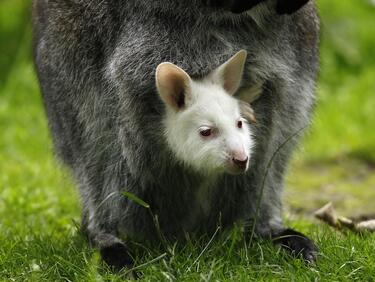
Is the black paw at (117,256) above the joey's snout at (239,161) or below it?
below

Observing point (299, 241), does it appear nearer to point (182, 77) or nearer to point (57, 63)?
point (182, 77)

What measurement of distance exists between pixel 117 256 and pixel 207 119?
1.01 metres

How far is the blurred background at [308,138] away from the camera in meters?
7.51

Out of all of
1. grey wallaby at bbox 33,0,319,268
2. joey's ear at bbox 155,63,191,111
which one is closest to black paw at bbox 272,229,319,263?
grey wallaby at bbox 33,0,319,268

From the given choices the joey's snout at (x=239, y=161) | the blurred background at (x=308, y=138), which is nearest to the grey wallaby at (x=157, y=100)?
the joey's snout at (x=239, y=161)

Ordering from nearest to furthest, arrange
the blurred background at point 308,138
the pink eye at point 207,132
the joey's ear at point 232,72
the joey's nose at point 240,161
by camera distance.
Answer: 1. the joey's nose at point 240,161
2. the pink eye at point 207,132
3. the joey's ear at point 232,72
4. the blurred background at point 308,138

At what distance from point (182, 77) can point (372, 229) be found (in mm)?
1827

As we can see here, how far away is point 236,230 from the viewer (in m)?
5.54

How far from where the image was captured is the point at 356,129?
34.8 ft

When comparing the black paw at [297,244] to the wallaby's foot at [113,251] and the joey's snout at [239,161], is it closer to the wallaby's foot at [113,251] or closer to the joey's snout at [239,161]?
the joey's snout at [239,161]

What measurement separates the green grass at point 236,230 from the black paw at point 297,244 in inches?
2.7

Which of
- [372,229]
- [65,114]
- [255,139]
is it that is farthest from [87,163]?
[372,229]

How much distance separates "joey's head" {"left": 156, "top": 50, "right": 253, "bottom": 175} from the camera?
4883 mm

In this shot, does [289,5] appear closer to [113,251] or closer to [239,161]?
[239,161]
